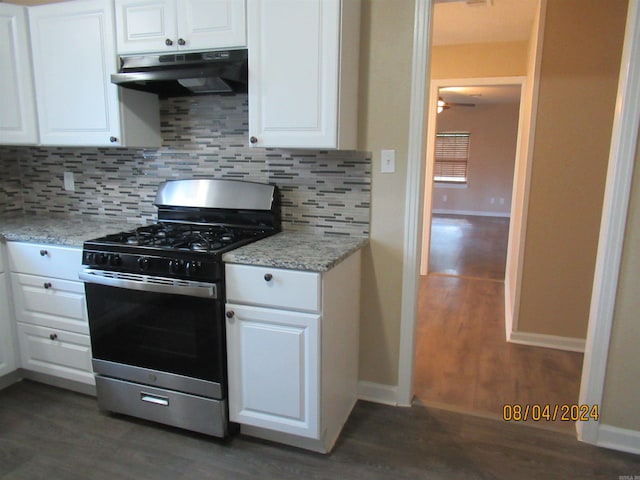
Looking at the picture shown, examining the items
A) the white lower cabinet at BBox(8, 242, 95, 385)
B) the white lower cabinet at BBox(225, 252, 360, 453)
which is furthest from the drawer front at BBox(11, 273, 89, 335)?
the white lower cabinet at BBox(225, 252, 360, 453)

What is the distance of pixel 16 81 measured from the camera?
2.45 metres

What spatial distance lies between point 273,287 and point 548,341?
228 centimetres

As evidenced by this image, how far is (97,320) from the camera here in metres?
2.12

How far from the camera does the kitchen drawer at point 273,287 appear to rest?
1766 millimetres

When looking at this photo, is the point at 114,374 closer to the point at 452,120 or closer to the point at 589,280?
the point at 589,280

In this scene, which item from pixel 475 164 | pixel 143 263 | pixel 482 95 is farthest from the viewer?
pixel 475 164

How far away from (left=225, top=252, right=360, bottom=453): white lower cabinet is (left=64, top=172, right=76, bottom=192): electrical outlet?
1.63 m

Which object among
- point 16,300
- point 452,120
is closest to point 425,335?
point 16,300

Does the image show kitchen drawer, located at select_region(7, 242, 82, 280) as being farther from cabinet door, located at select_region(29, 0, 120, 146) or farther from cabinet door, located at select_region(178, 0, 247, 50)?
cabinet door, located at select_region(178, 0, 247, 50)

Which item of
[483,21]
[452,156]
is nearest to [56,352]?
[483,21]

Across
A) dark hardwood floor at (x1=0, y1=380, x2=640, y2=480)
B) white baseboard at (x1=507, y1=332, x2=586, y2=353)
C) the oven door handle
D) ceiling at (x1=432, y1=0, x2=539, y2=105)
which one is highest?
ceiling at (x1=432, y1=0, x2=539, y2=105)

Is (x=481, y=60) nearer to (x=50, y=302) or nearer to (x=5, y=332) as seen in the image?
(x=50, y=302)

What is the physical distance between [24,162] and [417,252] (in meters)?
2.64

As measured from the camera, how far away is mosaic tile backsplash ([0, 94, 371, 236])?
7.49ft
